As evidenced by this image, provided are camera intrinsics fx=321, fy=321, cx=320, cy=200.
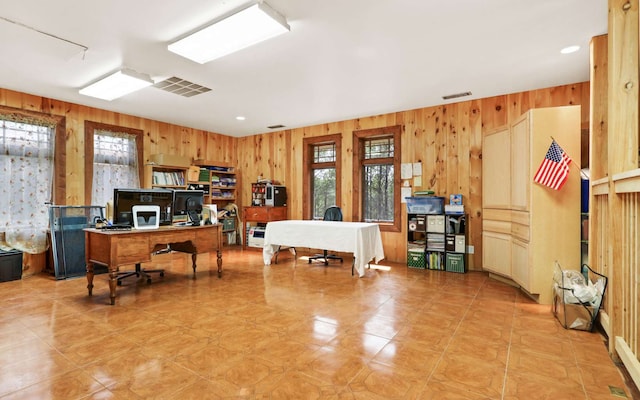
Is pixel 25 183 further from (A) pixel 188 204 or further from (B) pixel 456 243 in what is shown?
(B) pixel 456 243

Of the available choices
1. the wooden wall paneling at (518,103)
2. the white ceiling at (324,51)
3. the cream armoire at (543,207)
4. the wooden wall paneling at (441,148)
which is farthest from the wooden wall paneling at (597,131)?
the wooden wall paneling at (441,148)

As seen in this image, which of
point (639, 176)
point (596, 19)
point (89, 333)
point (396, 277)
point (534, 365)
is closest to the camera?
point (639, 176)

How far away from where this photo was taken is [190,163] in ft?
21.6

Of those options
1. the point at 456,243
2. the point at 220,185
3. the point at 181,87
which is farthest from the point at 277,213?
the point at 456,243

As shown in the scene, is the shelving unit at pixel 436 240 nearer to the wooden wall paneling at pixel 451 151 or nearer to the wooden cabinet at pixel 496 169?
the wooden wall paneling at pixel 451 151

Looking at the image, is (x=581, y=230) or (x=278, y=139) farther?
(x=278, y=139)

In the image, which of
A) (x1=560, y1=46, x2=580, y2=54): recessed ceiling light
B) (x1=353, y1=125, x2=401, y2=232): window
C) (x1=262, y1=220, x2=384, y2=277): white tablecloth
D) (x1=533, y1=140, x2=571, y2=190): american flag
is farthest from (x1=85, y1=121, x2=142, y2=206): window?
(x1=560, y1=46, x2=580, y2=54): recessed ceiling light

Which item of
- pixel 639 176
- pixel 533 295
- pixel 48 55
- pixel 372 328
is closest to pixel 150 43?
pixel 48 55

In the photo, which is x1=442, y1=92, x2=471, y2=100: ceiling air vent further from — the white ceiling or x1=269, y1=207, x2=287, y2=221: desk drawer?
x1=269, y1=207, x2=287, y2=221: desk drawer

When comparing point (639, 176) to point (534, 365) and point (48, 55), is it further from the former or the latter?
point (48, 55)

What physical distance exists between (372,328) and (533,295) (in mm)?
2051

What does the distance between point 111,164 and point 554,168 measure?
6533 mm

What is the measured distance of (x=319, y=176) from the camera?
6871 mm

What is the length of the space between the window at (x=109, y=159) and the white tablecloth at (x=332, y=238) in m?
2.91
